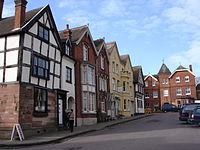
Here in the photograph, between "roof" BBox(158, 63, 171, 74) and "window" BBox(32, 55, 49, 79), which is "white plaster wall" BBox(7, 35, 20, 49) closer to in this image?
"window" BBox(32, 55, 49, 79)

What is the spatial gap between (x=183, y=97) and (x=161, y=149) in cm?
4766

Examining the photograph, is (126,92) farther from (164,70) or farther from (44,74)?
(164,70)

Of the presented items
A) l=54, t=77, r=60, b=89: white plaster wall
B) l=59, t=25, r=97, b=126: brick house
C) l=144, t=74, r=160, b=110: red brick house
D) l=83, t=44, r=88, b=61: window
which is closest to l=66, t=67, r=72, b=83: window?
l=59, t=25, r=97, b=126: brick house

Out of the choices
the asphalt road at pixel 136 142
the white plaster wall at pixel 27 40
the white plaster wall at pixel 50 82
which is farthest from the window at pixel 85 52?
the asphalt road at pixel 136 142

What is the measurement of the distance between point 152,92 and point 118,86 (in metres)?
28.6

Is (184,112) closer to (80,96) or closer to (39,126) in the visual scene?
(80,96)

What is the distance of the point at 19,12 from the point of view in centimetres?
1662

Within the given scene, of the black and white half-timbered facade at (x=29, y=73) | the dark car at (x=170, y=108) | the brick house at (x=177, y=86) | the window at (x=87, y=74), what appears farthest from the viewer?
the brick house at (x=177, y=86)

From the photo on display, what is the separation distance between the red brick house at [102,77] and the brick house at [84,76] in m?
1.80

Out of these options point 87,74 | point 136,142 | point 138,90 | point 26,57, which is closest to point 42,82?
point 26,57

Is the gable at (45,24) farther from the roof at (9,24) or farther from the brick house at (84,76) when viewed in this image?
→ the brick house at (84,76)

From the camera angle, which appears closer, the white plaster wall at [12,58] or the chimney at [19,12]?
the white plaster wall at [12,58]

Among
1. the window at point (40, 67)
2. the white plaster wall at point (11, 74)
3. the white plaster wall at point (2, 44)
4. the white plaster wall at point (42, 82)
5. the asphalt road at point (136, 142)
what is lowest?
the asphalt road at point (136, 142)

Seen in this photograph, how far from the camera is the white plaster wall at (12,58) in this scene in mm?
15641
